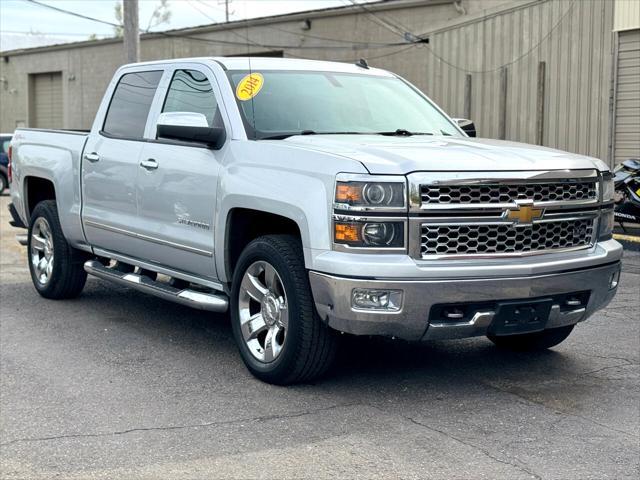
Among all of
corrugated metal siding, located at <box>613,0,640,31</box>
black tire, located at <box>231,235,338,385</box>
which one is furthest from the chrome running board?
corrugated metal siding, located at <box>613,0,640,31</box>

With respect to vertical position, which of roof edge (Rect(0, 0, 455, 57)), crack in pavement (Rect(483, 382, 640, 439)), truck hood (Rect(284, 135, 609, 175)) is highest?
roof edge (Rect(0, 0, 455, 57))

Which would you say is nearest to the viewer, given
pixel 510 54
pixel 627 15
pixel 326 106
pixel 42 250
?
pixel 326 106

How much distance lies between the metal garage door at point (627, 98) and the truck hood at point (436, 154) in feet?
36.6

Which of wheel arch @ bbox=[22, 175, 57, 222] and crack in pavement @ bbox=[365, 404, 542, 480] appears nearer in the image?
crack in pavement @ bbox=[365, 404, 542, 480]

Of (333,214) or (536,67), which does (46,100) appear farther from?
(333,214)

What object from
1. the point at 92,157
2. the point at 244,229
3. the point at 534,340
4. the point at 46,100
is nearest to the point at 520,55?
the point at 92,157

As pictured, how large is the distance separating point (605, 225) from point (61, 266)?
467cm

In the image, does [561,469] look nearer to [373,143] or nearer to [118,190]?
[373,143]

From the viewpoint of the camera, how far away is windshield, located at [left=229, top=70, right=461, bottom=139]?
6367mm

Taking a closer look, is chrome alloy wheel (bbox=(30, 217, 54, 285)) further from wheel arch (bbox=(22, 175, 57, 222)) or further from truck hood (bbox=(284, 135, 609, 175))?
truck hood (bbox=(284, 135, 609, 175))

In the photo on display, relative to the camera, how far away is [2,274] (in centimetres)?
1026

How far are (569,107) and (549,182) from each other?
42.7 feet

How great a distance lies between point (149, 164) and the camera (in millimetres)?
6875

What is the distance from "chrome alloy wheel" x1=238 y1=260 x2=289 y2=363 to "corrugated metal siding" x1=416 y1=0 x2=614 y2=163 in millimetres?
12347
